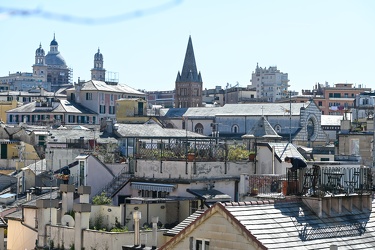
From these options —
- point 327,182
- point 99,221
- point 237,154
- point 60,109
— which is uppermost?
point 60,109

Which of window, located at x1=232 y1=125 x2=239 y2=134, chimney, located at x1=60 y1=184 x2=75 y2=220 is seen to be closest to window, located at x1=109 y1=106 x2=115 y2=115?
window, located at x1=232 y1=125 x2=239 y2=134

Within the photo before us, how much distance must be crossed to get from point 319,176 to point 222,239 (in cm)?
445

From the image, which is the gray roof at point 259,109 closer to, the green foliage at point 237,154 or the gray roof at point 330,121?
the gray roof at point 330,121

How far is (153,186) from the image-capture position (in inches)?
1297

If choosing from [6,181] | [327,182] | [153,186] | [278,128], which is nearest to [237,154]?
[153,186]

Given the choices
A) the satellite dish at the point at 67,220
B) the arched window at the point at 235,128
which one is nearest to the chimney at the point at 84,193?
the satellite dish at the point at 67,220

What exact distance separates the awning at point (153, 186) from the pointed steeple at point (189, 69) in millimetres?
135019

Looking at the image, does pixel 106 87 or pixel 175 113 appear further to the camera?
pixel 175 113

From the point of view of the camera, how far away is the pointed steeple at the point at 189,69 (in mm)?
168587

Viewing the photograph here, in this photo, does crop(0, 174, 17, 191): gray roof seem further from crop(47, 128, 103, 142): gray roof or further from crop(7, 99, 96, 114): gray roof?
crop(7, 99, 96, 114): gray roof

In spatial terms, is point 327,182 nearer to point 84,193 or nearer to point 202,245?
point 202,245

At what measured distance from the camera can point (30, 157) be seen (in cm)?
6262

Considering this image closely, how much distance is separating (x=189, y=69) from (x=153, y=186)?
137204mm

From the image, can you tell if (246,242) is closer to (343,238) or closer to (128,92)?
(343,238)
